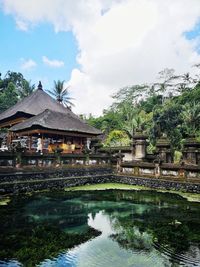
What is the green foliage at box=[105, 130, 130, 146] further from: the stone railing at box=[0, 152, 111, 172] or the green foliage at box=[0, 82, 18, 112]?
the green foliage at box=[0, 82, 18, 112]

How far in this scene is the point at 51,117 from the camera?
901 inches

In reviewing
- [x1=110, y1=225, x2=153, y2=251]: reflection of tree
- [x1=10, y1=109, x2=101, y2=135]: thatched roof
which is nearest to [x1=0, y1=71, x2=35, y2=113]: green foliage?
[x1=10, y1=109, x2=101, y2=135]: thatched roof

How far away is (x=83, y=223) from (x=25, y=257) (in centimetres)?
345

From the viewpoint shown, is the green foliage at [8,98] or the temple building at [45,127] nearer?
the temple building at [45,127]

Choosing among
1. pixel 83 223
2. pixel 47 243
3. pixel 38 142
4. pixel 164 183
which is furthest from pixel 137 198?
pixel 38 142

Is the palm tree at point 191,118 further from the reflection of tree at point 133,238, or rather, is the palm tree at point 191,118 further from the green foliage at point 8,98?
the green foliage at point 8,98

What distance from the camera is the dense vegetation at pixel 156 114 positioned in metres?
32.8

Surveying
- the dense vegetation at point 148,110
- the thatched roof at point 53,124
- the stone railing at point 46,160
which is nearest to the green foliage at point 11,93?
the dense vegetation at point 148,110

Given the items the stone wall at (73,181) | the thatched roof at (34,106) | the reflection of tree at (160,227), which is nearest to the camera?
the reflection of tree at (160,227)

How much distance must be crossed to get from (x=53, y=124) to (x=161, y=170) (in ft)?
30.8

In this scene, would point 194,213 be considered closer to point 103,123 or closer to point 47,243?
point 47,243

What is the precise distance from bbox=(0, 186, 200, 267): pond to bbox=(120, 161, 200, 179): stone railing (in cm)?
251

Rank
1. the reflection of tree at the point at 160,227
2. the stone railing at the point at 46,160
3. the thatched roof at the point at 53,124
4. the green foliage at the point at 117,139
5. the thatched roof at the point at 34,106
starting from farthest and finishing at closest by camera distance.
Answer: the green foliage at the point at 117,139 → the thatched roof at the point at 34,106 → the thatched roof at the point at 53,124 → the stone railing at the point at 46,160 → the reflection of tree at the point at 160,227

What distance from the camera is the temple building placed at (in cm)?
2208
